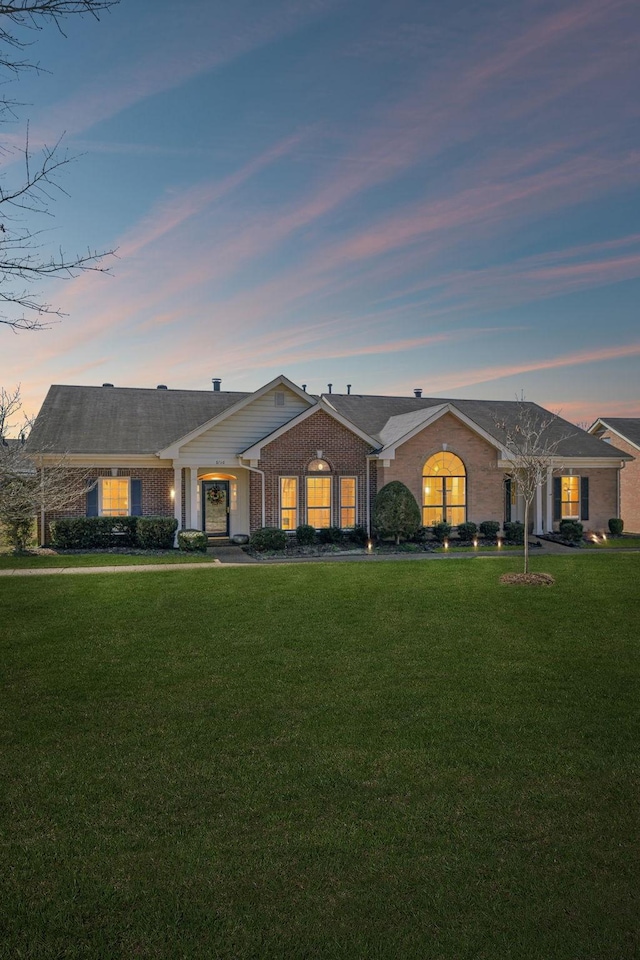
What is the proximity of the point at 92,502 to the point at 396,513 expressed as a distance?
35.6ft

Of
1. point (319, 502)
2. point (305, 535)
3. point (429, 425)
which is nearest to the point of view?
point (305, 535)

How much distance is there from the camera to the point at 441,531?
2117 cm

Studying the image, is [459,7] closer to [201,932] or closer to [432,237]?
[432,237]

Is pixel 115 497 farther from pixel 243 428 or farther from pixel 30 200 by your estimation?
pixel 30 200

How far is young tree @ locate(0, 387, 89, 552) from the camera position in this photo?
6.34m

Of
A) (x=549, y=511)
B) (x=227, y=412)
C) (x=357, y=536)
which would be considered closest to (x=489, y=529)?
(x=549, y=511)

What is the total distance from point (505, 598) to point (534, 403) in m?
20.8

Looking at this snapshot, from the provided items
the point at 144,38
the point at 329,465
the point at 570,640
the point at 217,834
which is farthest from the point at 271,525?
the point at 217,834

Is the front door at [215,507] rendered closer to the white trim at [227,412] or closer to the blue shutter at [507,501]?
the white trim at [227,412]

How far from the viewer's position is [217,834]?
3799mm

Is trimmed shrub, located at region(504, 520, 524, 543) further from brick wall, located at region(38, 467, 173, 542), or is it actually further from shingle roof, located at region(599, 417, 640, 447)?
brick wall, located at region(38, 467, 173, 542)

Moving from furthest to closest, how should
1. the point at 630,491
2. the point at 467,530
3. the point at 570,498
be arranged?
the point at 630,491
the point at 570,498
the point at 467,530

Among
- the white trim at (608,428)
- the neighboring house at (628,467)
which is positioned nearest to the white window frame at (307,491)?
the neighboring house at (628,467)

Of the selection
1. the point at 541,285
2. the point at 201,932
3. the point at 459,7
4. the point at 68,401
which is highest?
the point at 459,7
